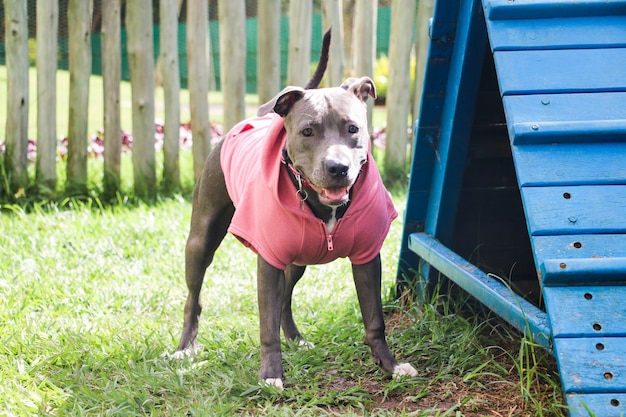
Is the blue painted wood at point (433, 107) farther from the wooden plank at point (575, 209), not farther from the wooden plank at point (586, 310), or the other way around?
the wooden plank at point (586, 310)

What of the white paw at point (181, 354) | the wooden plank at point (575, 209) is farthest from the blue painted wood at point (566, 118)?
the white paw at point (181, 354)

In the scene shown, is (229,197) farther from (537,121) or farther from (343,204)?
(537,121)

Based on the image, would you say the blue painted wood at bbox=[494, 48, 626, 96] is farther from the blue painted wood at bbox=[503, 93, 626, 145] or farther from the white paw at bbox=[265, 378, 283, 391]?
the white paw at bbox=[265, 378, 283, 391]

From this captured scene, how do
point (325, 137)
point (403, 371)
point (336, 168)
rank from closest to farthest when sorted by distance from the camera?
1. point (336, 168)
2. point (325, 137)
3. point (403, 371)

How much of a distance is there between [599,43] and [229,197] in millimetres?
1777

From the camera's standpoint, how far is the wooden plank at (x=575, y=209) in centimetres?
289

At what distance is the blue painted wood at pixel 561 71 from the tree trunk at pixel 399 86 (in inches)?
160

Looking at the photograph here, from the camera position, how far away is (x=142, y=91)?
692 cm

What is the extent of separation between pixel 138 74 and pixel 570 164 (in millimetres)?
4584

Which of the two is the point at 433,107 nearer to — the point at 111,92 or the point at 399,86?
the point at 399,86

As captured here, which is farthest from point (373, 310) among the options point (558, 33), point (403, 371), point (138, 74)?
point (138, 74)

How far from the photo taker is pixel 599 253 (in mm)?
2848

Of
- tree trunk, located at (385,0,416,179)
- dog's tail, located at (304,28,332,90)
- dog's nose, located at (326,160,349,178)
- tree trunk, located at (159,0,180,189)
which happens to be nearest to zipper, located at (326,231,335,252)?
dog's nose, located at (326,160,349,178)

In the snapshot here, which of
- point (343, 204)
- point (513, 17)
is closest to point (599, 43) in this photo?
point (513, 17)
